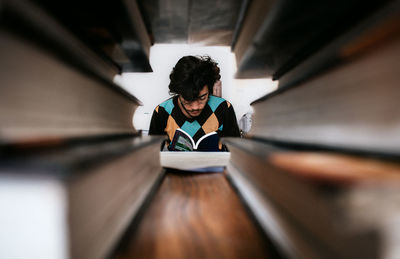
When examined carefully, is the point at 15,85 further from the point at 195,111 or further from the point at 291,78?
the point at 195,111

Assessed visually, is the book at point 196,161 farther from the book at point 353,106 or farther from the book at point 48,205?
the book at point 48,205

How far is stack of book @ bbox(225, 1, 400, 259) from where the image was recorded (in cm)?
19

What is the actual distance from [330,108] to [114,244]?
0.41m

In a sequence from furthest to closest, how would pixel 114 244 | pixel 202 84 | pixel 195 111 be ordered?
pixel 195 111 → pixel 202 84 → pixel 114 244

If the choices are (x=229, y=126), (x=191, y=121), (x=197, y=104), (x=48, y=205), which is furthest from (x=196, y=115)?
(x=48, y=205)

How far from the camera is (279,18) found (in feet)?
1.07

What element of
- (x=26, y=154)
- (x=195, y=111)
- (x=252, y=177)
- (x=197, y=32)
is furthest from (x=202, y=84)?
(x=26, y=154)

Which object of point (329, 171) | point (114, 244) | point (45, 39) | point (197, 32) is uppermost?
point (197, 32)

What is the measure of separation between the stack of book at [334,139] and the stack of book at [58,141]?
243 mm

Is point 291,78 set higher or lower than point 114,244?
higher

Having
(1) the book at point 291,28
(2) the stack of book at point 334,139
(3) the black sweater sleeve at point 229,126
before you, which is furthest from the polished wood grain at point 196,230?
(3) the black sweater sleeve at point 229,126

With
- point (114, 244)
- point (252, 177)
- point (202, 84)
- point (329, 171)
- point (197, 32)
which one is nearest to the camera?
point (329, 171)

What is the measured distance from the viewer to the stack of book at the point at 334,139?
190mm

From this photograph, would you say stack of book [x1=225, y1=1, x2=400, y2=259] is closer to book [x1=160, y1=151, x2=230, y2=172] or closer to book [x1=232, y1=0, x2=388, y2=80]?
book [x1=232, y1=0, x2=388, y2=80]
